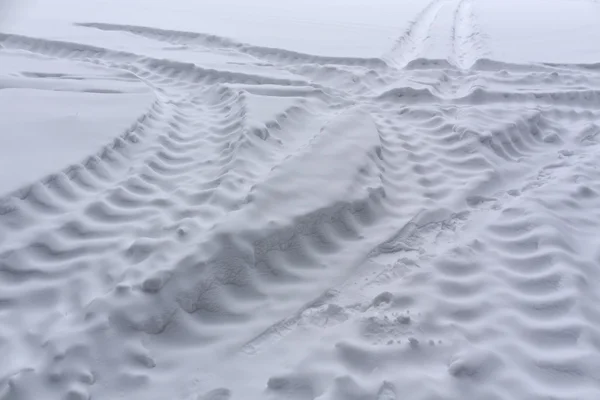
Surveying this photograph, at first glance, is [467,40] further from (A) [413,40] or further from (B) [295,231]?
(B) [295,231]

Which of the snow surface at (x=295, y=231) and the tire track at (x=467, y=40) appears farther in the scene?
the tire track at (x=467, y=40)

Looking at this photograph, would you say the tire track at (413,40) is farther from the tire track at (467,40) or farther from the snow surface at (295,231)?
the snow surface at (295,231)

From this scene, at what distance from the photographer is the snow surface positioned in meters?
1.83

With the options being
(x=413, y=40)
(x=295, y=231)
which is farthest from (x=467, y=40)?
(x=295, y=231)

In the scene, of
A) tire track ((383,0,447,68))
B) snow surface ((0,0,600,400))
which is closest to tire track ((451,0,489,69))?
tire track ((383,0,447,68))

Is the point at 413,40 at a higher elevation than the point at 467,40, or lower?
lower

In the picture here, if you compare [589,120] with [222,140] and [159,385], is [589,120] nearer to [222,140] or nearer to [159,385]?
[222,140]

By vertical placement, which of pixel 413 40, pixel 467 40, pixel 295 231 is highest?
pixel 467 40

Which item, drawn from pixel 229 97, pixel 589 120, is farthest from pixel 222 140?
pixel 589 120

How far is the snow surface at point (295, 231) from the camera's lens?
1.83m

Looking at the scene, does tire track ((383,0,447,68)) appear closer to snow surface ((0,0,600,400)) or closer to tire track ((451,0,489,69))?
tire track ((451,0,489,69))

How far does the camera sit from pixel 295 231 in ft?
8.14

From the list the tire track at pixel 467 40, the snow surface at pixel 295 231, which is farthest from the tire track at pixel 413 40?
the snow surface at pixel 295 231

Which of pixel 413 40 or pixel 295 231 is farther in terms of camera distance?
pixel 413 40
